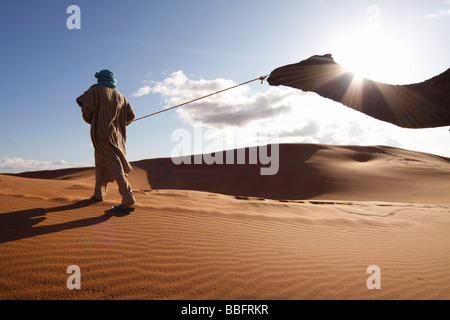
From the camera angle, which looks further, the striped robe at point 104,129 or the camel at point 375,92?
the striped robe at point 104,129

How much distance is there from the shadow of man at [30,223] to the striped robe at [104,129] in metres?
0.75

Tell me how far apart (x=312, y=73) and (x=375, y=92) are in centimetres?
45

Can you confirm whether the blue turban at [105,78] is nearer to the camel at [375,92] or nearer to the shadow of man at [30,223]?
the shadow of man at [30,223]

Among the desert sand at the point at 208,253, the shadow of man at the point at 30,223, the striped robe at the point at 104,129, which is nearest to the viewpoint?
the desert sand at the point at 208,253

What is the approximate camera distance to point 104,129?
13.8 ft

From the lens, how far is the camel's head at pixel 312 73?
1782 mm

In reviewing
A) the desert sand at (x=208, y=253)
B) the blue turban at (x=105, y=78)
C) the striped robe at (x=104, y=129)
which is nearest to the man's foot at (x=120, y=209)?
the desert sand at (x=208, y=253)

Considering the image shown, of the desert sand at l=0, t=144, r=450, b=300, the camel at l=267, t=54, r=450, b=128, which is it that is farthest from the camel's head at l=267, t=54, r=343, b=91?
the desert sand at l=0, t=144, r=450, b=300

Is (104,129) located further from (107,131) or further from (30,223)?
(30,223)

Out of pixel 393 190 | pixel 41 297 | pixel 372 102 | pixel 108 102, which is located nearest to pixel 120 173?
pixel 108 102

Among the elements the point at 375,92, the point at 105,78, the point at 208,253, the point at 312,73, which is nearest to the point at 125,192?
the point at 208,253

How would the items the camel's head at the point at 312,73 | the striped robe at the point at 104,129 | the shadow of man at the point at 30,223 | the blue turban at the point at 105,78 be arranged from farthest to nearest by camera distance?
the blue turban at the point at 105,78 < the striped robe at the point at 104,129 < the shadow of man at the point at 30,223 < the camel's head at the point at 312,73

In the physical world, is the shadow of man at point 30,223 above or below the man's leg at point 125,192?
below
